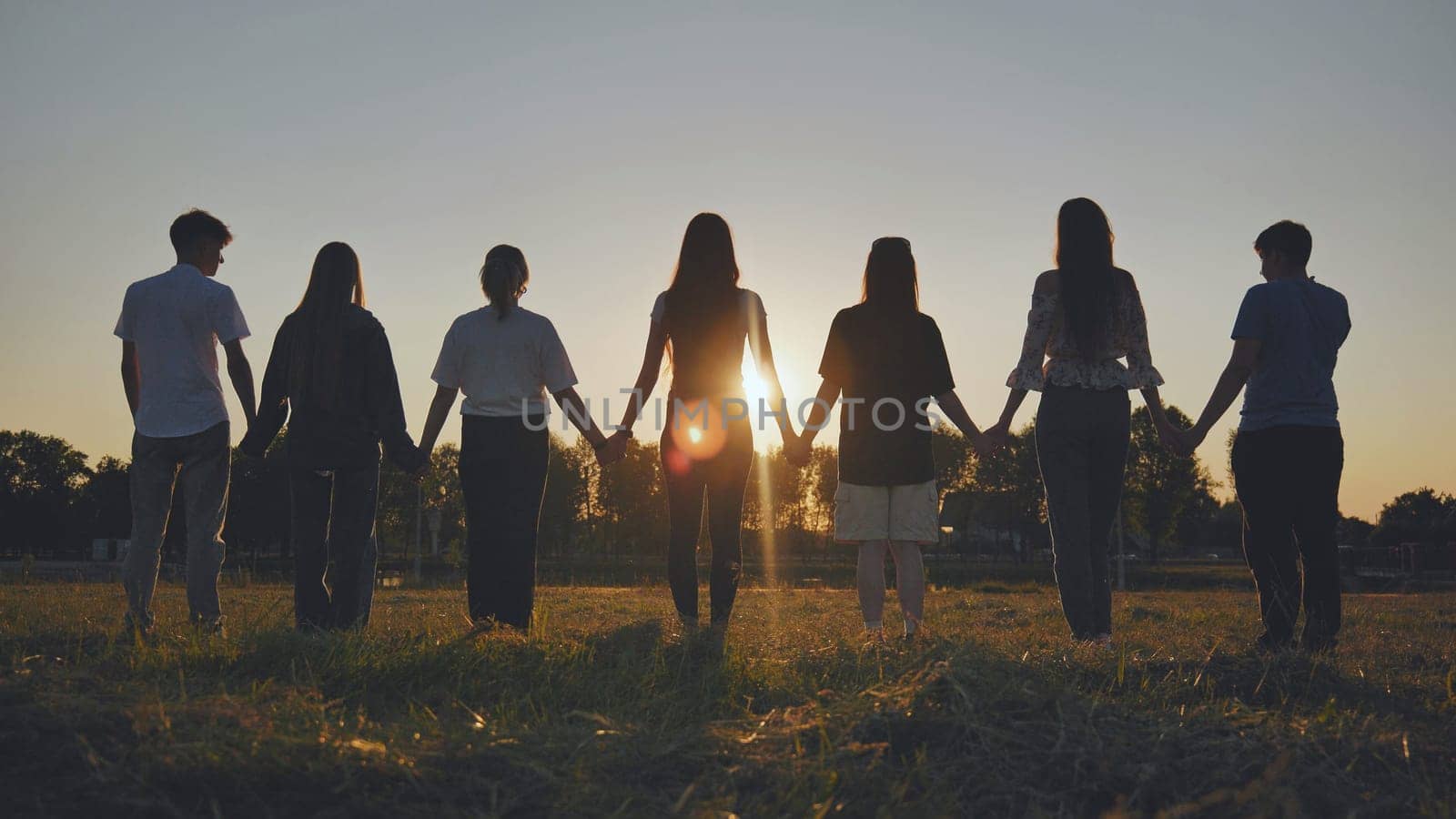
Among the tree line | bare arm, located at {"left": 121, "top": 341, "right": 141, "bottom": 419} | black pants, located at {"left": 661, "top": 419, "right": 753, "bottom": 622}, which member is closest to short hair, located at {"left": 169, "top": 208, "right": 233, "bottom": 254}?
bare arm, located at {"left": 121, "top": 341, "right": 141, "bottom": 419}

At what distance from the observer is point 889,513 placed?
20.1 feet

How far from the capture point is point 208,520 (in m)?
6.01

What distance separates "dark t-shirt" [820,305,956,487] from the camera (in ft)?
20.0

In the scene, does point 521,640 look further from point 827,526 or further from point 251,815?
point 827,526

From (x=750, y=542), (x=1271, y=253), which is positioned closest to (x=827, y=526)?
(x=750, y=542)

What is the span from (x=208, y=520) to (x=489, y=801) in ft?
14.3

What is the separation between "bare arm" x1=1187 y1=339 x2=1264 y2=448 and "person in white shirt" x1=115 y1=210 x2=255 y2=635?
599cm

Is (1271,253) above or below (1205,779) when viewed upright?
above

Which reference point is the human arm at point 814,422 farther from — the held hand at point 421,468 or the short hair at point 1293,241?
the short hair at point 1293,241

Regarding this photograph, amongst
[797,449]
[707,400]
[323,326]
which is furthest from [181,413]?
[797,449]

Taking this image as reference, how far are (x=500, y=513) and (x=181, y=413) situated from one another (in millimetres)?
2003

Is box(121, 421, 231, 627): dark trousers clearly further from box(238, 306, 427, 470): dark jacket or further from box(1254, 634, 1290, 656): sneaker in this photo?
box(1254, 634, 1290, 656): sneaker

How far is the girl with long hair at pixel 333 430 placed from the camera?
597cm

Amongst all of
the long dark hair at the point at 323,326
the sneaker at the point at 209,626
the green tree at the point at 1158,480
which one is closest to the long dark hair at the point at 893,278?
the long dark hair at the point at 323,326
